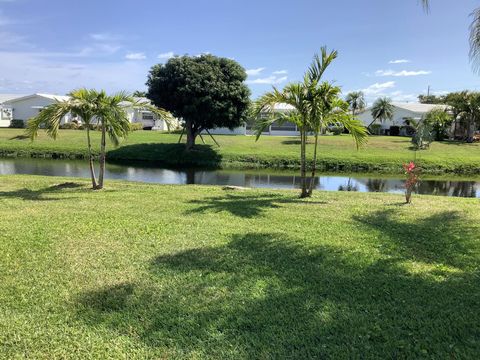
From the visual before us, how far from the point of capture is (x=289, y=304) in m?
4.15

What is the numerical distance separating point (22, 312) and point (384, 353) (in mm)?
3221

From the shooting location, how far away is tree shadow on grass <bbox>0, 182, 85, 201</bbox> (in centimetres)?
993

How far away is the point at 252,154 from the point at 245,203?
18.3 metres

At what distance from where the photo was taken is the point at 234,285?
4566 millimetres

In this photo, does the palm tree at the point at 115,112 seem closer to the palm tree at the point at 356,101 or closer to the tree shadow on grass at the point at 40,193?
the tree shadow on grass at the point at 40,193

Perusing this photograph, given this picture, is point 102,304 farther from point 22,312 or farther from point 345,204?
point 345,204

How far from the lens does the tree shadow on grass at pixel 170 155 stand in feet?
86.9

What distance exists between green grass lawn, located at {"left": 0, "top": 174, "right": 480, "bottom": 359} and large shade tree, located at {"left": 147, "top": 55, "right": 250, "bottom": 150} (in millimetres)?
17476

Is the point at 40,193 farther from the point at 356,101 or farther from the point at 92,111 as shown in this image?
the point at 356,101

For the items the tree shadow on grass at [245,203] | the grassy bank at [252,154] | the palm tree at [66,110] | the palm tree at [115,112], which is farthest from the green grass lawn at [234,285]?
→ the grassy bank at [252,154]

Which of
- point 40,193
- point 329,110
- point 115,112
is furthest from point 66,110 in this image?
point 329,110

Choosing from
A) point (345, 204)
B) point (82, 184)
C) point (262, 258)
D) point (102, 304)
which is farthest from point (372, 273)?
point (82, 184)

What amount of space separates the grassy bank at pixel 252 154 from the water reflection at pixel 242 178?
2.91 m

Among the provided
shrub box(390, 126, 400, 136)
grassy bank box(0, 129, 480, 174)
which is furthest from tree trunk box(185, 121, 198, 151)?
shrub box(390, 126, 400, 136)
